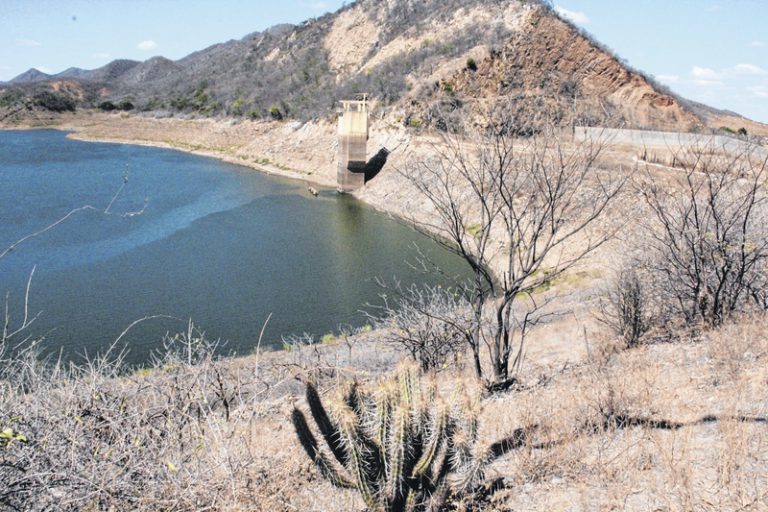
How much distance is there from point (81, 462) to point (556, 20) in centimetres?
3873

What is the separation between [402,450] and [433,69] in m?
37.1

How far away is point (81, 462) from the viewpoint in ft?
14.3

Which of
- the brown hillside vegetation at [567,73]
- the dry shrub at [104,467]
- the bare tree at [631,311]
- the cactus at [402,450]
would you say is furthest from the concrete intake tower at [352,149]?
the cactus at [402,450]

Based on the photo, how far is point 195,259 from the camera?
68.6 feet

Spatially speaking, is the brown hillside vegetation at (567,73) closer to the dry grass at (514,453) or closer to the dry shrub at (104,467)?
the dry grass at (514,453)

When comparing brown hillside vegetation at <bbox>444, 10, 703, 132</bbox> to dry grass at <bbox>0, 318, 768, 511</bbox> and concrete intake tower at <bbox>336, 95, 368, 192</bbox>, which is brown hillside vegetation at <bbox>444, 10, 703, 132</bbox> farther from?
dry grass at <bbox>0, 318, 768, 511</bbox>

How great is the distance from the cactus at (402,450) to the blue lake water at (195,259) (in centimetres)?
423

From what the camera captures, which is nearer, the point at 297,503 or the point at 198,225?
the point at 297,503

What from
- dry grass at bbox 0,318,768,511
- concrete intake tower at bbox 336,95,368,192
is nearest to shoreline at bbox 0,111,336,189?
concrete intake tower at bbox 336,95,368,192

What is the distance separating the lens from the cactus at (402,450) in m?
3.91

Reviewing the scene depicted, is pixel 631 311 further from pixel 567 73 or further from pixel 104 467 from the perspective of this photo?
pixel 567 73

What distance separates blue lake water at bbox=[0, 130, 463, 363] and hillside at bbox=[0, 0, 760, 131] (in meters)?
5.44

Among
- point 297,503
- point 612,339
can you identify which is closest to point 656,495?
point 297,503

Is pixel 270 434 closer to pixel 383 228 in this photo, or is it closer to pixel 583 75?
pixel 383 228
